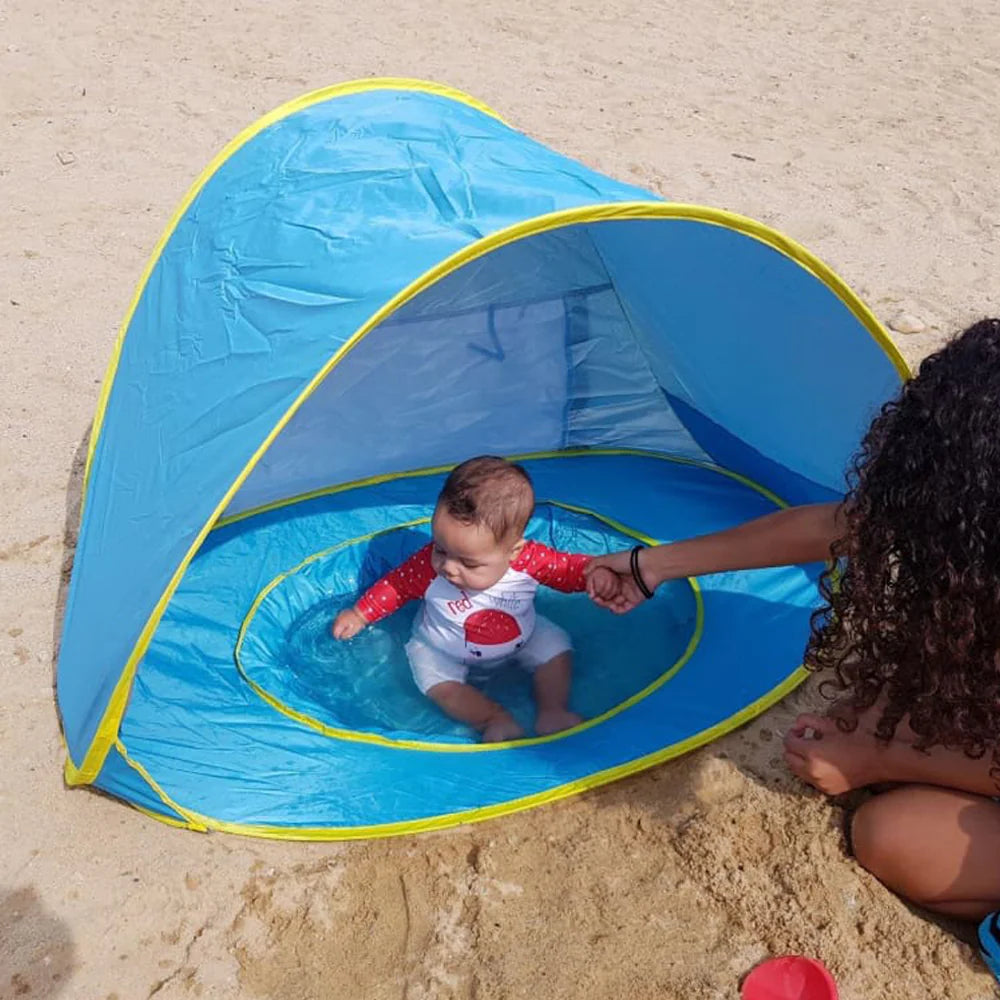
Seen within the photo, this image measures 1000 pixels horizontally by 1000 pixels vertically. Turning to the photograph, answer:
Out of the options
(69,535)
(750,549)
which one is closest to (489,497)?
(750,549)

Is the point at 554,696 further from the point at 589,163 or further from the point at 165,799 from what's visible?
the point at 589,163

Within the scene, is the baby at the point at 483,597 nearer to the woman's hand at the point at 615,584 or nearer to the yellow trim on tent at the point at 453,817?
the woman's hand at the point at 615,584

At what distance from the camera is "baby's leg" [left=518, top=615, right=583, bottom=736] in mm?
2449

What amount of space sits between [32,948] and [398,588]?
103 cm

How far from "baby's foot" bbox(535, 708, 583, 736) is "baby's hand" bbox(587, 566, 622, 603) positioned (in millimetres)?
281

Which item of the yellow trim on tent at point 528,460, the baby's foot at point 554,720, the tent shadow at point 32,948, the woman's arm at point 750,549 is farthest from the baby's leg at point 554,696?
the tent shadow at point 32,948

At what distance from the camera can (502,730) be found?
2402mm

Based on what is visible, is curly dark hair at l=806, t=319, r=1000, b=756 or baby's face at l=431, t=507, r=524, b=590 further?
baby's face at l=431, t=507, r=524, b=590

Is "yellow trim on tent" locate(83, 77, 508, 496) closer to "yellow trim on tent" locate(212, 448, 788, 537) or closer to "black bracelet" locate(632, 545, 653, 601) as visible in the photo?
"yellow trim on tent" locate(212, 448, 788, 537)

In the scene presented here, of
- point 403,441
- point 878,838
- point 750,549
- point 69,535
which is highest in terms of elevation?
point 750,549

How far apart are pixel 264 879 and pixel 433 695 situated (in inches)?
21.8

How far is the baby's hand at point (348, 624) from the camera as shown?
2.63 m

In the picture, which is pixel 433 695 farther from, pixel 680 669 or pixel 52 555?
pixel 52 555

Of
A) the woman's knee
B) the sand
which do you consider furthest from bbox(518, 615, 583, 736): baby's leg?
the woman's knee
